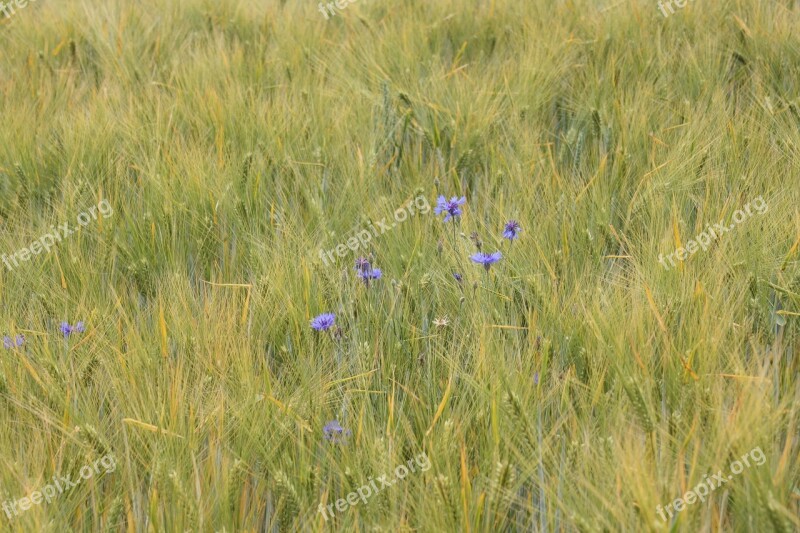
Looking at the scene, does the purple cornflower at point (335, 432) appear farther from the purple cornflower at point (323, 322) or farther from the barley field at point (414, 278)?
the purple cornflower at point (323, 322)

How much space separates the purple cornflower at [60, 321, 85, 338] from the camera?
176 centimetres

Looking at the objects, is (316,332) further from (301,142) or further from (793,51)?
(793,51)

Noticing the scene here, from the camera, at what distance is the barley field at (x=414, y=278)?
1.38 meters

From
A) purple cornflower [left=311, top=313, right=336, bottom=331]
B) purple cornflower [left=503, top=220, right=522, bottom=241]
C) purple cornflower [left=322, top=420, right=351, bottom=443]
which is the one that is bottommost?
purple cornflower [left=322, top=420, right=351, bottom=443]

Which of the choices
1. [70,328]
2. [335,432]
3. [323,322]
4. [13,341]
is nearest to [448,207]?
[323,322]

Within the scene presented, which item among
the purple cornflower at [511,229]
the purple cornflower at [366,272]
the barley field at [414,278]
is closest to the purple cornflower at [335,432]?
the barley field at [414,278]

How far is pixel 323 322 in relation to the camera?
1.72 meters

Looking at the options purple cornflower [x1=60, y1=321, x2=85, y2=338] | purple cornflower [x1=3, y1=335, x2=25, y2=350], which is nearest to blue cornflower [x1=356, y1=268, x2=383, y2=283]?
purple cornflower [x1=60, y1=321, x2=85, y2=338]

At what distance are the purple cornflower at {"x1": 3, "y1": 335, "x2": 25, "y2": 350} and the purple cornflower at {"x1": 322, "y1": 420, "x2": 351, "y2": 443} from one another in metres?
0.68

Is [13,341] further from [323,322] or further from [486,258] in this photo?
[486,258]

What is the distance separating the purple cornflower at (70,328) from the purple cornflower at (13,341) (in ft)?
0.26

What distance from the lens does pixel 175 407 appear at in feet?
4.89

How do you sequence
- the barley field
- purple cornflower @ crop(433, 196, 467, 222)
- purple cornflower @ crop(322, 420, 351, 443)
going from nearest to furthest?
1. the barley field
2. purple cornflower @ crop(322, 420, 351, 443)
3. purple cornflower @ crop(433, 196, 467, 222)

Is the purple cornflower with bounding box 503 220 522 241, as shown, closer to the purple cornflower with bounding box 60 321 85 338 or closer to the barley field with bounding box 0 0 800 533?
the barley field with bounding box 0 0 800 533
